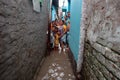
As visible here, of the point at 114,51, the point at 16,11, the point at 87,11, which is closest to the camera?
the point at 114,51

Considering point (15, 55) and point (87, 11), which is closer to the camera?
point (15, 55)

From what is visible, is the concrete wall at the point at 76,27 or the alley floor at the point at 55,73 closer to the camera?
the concrete wall at the point at 76,27

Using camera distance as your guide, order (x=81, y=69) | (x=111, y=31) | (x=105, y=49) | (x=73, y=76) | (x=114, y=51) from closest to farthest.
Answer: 1. (x=114, y=51)
2. (x=111, y=31)
3. (x=105, y=49)
4. (x=81, y=69)
5. (x=73, y=76)

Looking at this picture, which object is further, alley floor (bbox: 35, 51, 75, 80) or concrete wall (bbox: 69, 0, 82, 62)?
alley floor (bbox: 35, 51, 75, 80)

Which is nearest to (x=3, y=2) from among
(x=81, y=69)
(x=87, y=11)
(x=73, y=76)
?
(x=87, y=11)

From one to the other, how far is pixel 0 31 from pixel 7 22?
0.16m

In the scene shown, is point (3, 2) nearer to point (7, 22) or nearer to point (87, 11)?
point (7, 22)

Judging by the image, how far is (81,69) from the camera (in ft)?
8.33

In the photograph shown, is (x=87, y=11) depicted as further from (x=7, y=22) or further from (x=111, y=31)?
(x=7, y=22)

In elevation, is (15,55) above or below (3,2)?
below

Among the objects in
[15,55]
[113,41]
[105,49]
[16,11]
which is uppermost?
[16,11]

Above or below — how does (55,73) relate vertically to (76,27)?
below

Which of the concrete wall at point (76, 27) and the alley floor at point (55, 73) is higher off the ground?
the concrete wall at point (76, 27)

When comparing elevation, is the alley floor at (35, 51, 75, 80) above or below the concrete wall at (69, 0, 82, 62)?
below
